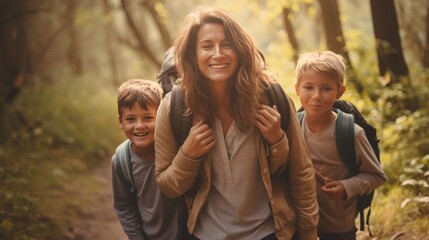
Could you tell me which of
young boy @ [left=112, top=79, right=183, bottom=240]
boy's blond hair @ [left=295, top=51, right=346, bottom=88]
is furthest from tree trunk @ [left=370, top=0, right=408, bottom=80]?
young boy @ [left=112, top=79, right=183, bottom=240]

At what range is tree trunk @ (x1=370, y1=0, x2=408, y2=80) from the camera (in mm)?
6297

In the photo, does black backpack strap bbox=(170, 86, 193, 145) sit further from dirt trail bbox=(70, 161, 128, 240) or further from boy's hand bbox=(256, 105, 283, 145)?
dirt trail bbox=(70, 161, 128, 240)

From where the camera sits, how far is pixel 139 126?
3.44 meters

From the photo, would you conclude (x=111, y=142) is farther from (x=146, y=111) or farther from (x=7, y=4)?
(x=146, y=111)

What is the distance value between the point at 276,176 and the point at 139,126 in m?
1.17

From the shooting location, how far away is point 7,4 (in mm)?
10031

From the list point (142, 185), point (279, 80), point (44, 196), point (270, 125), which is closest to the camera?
point (270, 125)

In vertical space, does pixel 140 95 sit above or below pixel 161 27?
below

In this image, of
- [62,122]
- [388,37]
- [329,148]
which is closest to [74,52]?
[62,122]

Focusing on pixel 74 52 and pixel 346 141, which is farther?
pixel 74 52

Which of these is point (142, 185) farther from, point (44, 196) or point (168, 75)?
point (44, 196)

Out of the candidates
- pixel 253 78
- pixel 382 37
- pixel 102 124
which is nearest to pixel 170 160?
pixel 253 78

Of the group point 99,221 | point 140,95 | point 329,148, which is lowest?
point 99,221

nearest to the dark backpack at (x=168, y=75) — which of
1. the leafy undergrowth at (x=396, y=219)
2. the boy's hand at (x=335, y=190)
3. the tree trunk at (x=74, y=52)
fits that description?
the boy's hand at (x=335, y=190)
